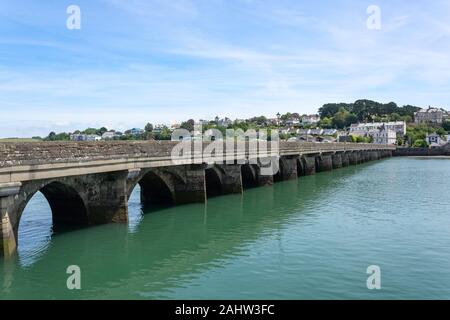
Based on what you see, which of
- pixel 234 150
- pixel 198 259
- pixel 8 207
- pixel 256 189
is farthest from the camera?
pixel 256 189

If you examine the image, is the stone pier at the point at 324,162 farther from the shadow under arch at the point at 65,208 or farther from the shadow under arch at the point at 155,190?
the shadow under arch at the point at 65,208

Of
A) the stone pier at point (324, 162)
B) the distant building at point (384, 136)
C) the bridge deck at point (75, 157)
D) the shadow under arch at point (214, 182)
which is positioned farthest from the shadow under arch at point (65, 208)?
the distant building at point (384, 136)

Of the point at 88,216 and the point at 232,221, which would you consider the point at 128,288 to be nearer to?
the point at 88,216

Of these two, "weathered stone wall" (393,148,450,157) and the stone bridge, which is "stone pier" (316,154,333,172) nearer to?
the stone bridge

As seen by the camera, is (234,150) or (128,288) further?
(234,150)

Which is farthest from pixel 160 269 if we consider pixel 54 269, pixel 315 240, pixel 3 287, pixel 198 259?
pixel 315 240

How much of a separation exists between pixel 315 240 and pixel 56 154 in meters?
12.3

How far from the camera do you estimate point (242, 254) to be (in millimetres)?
19172

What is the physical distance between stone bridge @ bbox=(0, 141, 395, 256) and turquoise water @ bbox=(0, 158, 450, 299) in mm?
1116

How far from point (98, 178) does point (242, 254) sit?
8.96 metres

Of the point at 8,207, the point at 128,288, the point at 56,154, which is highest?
the point at 56,154

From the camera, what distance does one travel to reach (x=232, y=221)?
2734 centimetres

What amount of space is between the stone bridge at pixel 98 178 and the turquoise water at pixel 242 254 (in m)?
1.12

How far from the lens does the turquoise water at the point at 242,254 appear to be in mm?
14750
